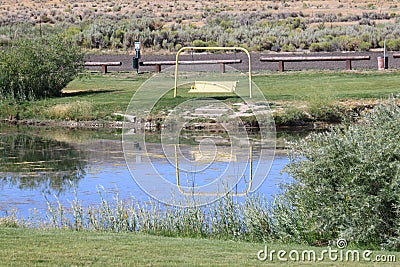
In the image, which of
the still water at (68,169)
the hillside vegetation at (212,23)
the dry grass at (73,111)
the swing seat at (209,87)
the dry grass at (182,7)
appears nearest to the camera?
the still water at (68,169)

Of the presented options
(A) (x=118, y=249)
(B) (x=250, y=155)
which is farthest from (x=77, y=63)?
(A) (x=118, y=249)

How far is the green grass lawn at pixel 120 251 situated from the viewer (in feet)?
30.3

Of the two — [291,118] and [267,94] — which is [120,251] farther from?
[267,94]

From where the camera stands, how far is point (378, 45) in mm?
49750

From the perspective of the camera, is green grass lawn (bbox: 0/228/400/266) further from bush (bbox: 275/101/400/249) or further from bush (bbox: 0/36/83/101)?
bush (bbox: 0/36/83/101)

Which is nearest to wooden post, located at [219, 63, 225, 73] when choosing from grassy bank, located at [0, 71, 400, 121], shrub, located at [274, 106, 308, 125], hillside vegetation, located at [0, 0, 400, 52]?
grassy bank, located at [0, 71, 400, 121]

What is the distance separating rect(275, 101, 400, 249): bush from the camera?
37.3 ft

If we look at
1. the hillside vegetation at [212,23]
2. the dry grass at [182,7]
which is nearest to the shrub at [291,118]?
the hillside vegetation at [212,23]

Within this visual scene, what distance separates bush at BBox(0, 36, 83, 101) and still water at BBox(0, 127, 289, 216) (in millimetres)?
3648

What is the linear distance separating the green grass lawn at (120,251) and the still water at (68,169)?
154 inches

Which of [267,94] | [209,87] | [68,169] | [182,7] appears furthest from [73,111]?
[182,7]

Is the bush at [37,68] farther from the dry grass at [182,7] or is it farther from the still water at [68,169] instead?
the dry grass at [182,7]

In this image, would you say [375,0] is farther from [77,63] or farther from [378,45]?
[77,63]

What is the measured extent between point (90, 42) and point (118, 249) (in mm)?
43941
